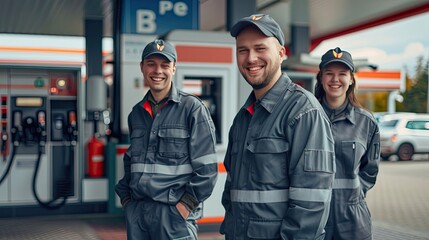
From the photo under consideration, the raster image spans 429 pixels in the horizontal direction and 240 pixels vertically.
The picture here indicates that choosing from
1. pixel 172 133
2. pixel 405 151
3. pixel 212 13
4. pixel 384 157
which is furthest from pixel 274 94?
pixel 384 157

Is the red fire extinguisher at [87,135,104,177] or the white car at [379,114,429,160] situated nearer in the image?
the red fire extinguisher at [87,135,104,177]

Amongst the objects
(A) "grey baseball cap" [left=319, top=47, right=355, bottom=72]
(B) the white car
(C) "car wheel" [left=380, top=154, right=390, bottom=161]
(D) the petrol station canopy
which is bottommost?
(C) "car wheel" [left=380, top=154, right=390, bottom=161]

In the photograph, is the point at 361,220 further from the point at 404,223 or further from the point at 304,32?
the point at 304,32

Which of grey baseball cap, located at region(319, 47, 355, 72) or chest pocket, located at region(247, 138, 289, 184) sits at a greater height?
grey baseball cap, located at region(319, 47, 355, 72)

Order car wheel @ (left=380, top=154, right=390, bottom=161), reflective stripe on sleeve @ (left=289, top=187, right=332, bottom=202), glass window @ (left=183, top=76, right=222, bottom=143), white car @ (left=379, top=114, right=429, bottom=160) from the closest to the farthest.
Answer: reflective stripe on sleeve @ (left=289, top=187, right=332, bottom=202), glass window @ (left=183, top=76, right=222, bottom=143), white car @ (left=379, top=114, right=429, bottom=160), car wheel @ (left=380, top=154, right=390, bottom=161)

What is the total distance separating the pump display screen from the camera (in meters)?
8.23

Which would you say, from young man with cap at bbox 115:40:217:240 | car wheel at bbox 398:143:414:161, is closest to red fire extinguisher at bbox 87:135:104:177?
young man with cap at bbox 115:40:217:240

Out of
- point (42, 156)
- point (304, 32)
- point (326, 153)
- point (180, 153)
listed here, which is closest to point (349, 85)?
point (180, 153)

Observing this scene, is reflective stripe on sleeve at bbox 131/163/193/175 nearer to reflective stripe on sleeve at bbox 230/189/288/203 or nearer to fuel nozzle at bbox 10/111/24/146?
reflective stripe on sleeve at bbox 230/189/288/203

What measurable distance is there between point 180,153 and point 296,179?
1305 mm

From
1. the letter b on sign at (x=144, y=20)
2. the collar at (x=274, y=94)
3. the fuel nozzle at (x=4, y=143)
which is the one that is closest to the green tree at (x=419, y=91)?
the letter b on sign at (x=144, y=20)

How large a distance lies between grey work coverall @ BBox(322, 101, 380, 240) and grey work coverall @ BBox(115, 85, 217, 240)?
29.6 inches

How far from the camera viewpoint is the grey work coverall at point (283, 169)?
2156mm

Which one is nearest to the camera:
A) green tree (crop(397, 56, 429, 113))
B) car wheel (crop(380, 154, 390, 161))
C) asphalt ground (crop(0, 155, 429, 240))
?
asphalt ground (crop(0, 155, 429, 240))
